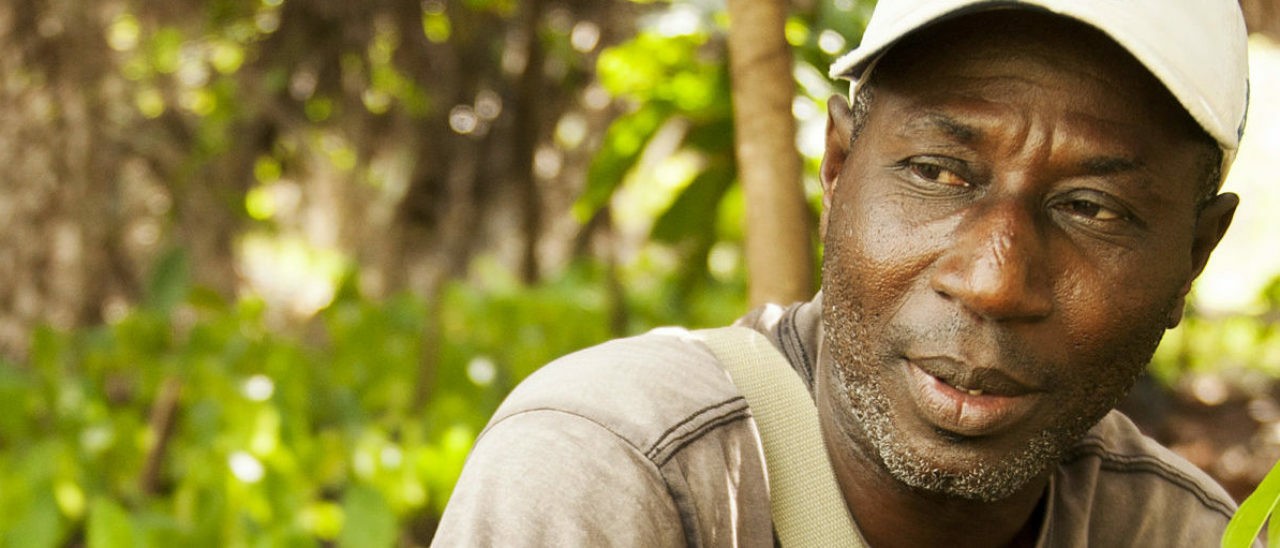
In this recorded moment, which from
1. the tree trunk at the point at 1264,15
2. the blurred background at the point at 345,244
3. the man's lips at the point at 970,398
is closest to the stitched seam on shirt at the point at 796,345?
the man's lips at the point at 970,398

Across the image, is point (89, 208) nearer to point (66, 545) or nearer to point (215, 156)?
point (215, 156)

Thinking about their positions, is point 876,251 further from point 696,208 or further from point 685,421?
point 696,208

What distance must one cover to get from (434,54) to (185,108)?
1138mm

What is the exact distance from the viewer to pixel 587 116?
6430mm

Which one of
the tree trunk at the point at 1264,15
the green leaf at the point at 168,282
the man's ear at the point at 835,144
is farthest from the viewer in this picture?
the green leaf at the point at 168,282

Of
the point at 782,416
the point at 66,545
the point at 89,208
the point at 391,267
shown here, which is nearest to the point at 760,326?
the point at 782,416

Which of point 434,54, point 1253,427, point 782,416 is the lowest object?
point 1253,427

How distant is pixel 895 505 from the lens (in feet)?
5.59

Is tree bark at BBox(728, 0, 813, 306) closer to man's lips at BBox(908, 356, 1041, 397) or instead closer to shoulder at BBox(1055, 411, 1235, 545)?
shoulder at BBox(1055, 411, 1235, 545)

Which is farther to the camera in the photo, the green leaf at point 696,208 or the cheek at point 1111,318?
the green leaf at point 696,208

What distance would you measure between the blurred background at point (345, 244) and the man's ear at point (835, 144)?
0.96 metres

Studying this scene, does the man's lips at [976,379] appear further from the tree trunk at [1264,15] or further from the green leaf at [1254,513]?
the tree trunk at [1264,15]

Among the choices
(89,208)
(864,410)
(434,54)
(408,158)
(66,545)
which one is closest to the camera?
(864,410)

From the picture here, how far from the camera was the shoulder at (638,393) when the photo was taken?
1.54m
